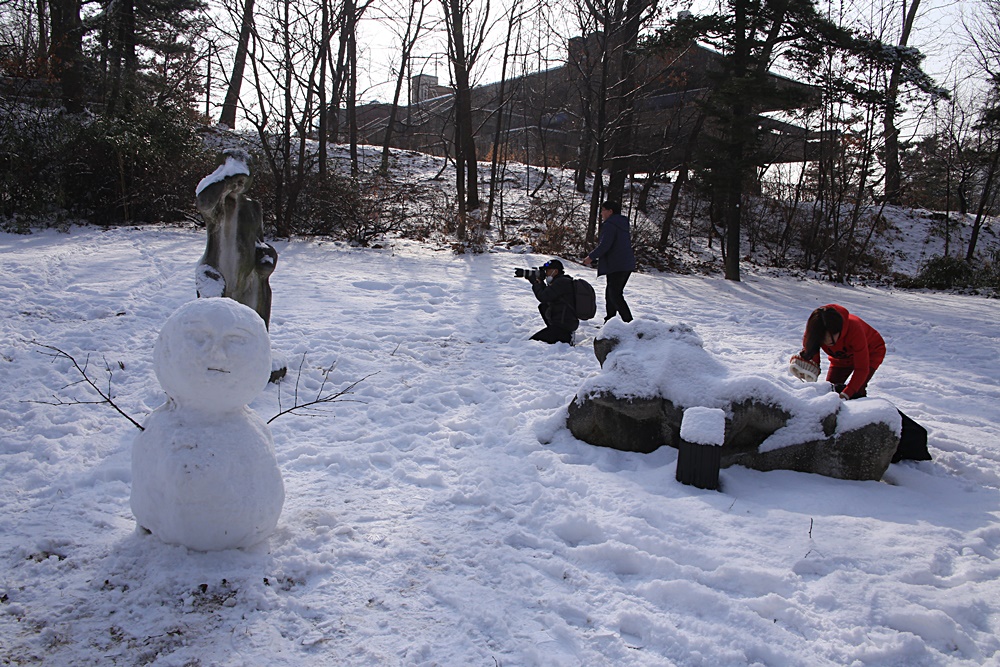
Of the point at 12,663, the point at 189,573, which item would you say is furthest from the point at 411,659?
the point at 12,663

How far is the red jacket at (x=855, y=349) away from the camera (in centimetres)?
475

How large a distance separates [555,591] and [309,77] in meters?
12.8

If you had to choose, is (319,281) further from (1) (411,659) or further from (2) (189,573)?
(1) (411,659)

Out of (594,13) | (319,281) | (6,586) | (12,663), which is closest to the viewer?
(12,663)

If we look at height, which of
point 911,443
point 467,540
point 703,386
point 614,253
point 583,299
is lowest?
point 467,540

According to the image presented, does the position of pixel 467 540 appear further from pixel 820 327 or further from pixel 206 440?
pixel 820 327

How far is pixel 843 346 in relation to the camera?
5.00m

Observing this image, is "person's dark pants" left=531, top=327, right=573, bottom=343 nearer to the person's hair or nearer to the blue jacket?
the blue jacket

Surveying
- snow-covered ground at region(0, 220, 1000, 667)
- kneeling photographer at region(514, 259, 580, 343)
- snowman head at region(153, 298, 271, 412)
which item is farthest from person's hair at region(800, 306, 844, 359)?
snowman head at region(153, 298, 271, 412)

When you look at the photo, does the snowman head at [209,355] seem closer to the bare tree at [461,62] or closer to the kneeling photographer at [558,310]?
the kneeling photographer at [558,310]

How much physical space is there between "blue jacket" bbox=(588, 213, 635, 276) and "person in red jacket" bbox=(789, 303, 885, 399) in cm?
319

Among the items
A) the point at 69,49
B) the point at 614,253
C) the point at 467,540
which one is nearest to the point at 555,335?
the point at 614,253

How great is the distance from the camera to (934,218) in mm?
21719

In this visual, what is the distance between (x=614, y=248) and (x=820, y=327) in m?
3.50
